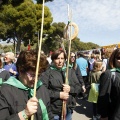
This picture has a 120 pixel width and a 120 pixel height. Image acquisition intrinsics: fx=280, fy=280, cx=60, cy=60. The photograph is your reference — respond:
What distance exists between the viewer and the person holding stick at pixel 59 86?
135 inches

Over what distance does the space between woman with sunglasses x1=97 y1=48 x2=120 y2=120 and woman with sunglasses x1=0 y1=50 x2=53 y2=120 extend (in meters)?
0.78

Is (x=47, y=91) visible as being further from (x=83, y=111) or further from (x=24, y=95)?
(x=83, y=111)

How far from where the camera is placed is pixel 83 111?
7430 millimetres

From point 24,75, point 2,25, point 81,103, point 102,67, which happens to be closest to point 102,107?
point 24,75

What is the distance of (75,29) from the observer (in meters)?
3.22

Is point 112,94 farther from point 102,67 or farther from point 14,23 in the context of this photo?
point 14,23

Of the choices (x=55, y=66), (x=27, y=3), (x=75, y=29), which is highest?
(x=27, y=3)

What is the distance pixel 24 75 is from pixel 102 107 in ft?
3.63

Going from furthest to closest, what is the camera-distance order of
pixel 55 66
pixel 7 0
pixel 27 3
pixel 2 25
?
pixel 27 3
pixel 2 25
pixel 7 0
pixel 55 66

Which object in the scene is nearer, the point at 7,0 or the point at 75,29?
the point at 75,29

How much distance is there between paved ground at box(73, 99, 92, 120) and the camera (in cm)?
682

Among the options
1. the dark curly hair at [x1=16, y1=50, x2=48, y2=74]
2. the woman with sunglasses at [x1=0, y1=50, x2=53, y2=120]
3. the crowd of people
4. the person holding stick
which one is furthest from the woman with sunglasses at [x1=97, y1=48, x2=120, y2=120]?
the dark curly hair at [x1=16, y1=50, x2=48, y2=74]

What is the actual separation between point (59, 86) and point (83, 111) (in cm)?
409

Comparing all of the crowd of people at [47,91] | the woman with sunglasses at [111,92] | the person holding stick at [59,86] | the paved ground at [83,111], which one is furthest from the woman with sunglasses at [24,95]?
the paved ground at [83,111]
